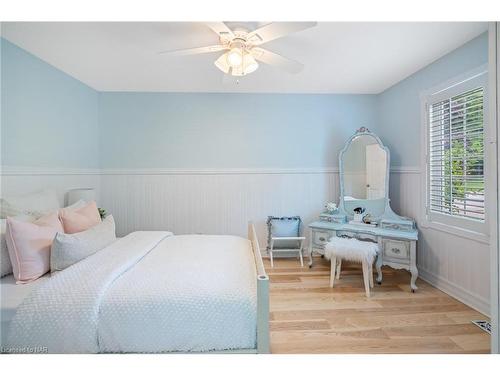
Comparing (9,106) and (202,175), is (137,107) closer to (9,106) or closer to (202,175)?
(202,175)

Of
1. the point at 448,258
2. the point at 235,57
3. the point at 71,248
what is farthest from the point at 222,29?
the point at 448,258

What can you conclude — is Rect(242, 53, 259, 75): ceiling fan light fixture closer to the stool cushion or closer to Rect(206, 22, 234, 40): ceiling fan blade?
Rect(206, 22, 234, 40): ceiling fan blade

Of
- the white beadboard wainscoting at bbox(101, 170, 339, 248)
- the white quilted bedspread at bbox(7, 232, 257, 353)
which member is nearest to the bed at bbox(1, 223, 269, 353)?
the white quilted bedspread at bbox(7, 232, 257, 353)

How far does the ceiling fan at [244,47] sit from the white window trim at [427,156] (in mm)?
1548

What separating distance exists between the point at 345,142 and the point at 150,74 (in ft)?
8.90

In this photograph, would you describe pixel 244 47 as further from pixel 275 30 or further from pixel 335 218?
pixel 335 218

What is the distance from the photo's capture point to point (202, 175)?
3.81 metres

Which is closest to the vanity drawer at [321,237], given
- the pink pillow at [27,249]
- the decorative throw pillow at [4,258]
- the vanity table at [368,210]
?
the vanity table at [368,210]

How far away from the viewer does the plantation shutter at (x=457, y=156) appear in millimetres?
2322

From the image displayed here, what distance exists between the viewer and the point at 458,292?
8.32ft

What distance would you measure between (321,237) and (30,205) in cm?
296

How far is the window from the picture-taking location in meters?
2.31

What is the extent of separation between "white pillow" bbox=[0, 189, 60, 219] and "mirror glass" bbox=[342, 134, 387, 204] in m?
3.29

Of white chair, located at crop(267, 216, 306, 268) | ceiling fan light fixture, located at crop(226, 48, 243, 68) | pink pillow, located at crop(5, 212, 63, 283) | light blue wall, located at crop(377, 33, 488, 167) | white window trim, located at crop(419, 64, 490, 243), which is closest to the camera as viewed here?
pink pillow, located at crop(5, 212, 63, 283)
